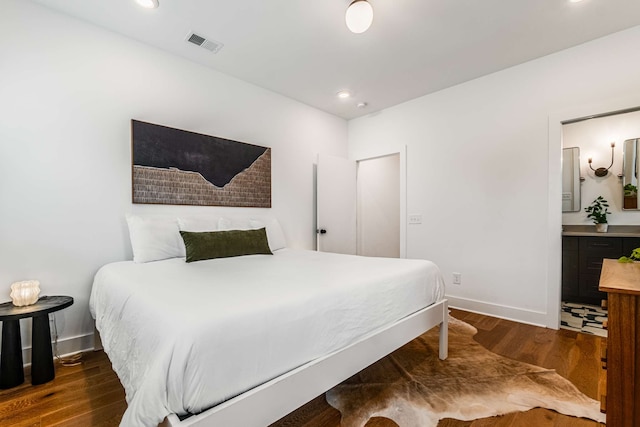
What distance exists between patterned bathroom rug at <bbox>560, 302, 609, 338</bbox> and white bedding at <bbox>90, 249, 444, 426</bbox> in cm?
187

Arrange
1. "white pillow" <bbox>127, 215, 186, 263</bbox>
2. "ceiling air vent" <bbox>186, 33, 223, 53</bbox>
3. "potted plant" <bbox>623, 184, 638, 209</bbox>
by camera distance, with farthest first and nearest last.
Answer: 1. "potted plant" <bbox>623, 184, 638, 209</bbox>
2. "ceiling air vent" <bbox>186, 33, 223, 53</bbox>
3. "white pillow" <bbox>127, 215, 186, 263</bbox>

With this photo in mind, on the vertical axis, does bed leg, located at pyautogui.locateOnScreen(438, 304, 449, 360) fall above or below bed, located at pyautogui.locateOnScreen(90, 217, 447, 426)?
below

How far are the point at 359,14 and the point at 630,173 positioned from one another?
13.2 feet

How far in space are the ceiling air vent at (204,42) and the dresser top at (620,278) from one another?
10.2ft

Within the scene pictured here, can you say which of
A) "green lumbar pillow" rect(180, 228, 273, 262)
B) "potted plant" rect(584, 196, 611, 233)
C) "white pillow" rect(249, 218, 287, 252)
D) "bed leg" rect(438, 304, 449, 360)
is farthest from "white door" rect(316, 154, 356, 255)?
"potted plant" rect(584, 196, 611, 233)

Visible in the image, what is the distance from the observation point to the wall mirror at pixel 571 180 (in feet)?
12.9

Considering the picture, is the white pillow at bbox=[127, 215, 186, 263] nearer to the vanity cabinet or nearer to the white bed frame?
the white bed frame

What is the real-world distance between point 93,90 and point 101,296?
1660 millimetres

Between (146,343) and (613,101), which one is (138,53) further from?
(613,101)

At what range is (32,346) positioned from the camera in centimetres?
187

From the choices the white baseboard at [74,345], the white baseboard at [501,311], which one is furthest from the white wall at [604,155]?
the white baseboard at [74,345]

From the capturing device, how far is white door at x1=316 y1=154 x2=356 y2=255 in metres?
4.00

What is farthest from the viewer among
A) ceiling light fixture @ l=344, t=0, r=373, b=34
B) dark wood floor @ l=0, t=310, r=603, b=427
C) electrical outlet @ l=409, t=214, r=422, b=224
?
electrical outlet @ l=409, t=214, r=422, b=224

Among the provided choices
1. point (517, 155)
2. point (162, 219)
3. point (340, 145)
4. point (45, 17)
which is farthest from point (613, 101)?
point (45, 17)
